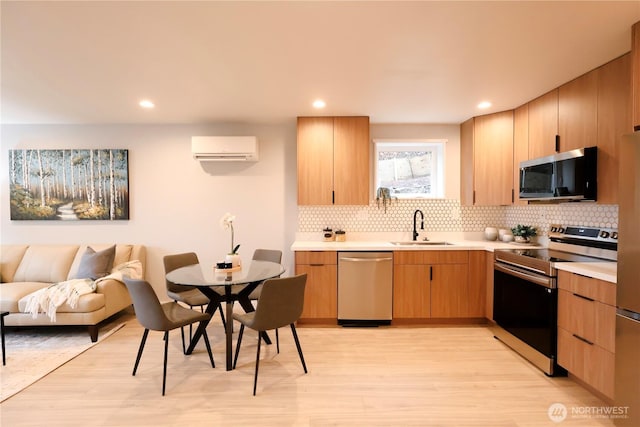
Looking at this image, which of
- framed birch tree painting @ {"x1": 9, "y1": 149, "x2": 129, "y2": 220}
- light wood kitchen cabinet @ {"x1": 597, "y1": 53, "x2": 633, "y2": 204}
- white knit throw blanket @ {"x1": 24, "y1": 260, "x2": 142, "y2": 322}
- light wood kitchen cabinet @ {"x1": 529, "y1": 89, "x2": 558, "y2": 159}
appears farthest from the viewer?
framed birch tree painting @ {"x1": 9, "y1": 149, "x2": 129, "y2": 220}

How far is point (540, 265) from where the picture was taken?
8.22 feet

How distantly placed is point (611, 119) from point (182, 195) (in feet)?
14.5

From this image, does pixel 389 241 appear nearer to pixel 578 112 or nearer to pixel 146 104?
pixel 578 112

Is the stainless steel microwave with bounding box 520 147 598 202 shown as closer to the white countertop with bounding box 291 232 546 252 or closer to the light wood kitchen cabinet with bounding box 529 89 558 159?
the light wood kitchen cabinet with bounding box 529 89 558 159

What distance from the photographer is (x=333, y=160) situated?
3.68 meters

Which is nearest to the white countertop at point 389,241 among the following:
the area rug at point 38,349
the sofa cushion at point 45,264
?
the area rug at point 38,349

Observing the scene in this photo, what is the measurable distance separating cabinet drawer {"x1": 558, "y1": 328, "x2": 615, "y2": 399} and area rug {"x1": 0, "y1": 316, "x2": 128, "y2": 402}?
161 inches

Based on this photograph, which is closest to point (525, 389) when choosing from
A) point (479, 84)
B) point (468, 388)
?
point (468, 388)

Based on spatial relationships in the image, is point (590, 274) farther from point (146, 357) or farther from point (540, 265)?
point (146, 357)

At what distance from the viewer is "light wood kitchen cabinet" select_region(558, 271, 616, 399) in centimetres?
198

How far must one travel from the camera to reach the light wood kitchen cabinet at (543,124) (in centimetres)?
282

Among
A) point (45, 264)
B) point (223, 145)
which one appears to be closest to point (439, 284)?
point (223, 145)

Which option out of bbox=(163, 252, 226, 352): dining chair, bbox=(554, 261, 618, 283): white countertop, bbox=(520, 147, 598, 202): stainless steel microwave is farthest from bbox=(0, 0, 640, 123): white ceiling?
bbox=(163, 252, 226, 352): dining chair

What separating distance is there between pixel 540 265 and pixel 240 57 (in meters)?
2.87
